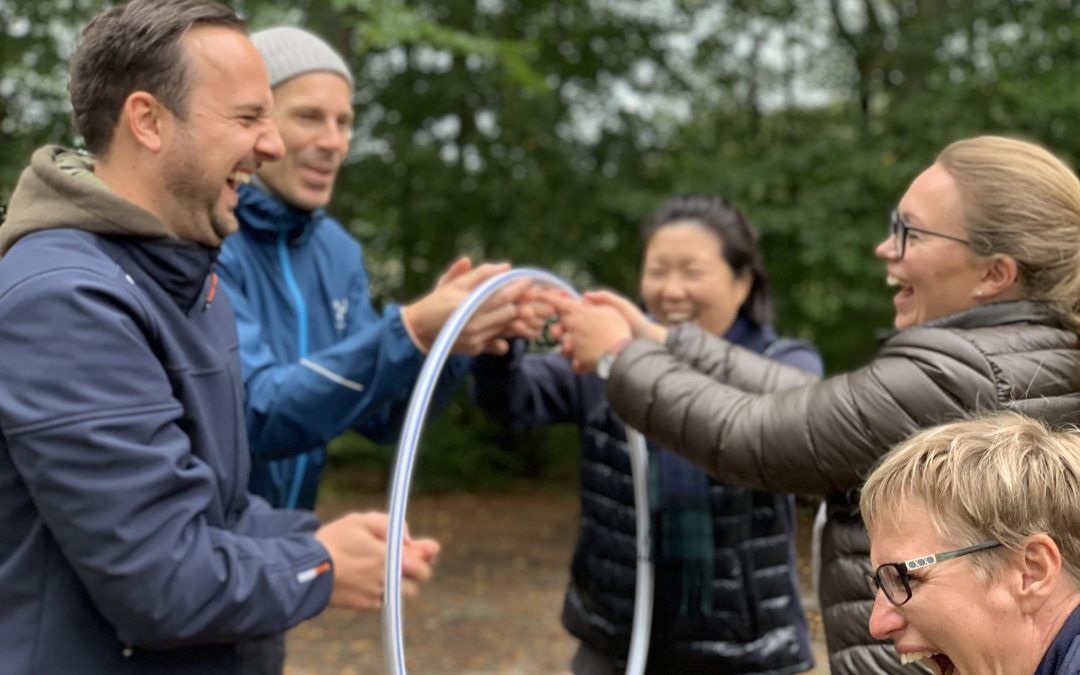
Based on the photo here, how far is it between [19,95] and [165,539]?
888 centimetres

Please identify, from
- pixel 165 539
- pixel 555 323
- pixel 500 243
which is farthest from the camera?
pixel 500 243

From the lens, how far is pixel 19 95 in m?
9.90

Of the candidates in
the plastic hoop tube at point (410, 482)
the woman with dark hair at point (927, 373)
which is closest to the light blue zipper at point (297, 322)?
the plastic hoop tube at point (410, 482)

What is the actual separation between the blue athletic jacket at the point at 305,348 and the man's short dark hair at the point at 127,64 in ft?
2.73

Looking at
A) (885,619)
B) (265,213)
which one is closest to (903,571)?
(885,619)

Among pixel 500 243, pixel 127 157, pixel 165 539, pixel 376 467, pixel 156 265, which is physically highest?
pixel 127 157

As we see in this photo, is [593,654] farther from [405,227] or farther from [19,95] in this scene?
[405,227]

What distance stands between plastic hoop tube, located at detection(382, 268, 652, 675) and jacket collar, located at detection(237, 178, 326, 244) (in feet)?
2.13

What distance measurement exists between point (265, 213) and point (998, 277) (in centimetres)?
195

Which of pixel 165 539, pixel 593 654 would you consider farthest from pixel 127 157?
pixel 593 654

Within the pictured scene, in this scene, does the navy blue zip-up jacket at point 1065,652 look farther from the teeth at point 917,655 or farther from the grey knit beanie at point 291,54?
the grey knit beanie at point 291,54

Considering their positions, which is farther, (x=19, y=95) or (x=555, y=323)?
(x=19, y=95)

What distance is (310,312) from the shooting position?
138 inches

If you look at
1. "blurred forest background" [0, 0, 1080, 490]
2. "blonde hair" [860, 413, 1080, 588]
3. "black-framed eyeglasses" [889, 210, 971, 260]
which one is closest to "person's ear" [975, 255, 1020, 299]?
"black-framed eyeglasses" [889, 210, 971, 260]
